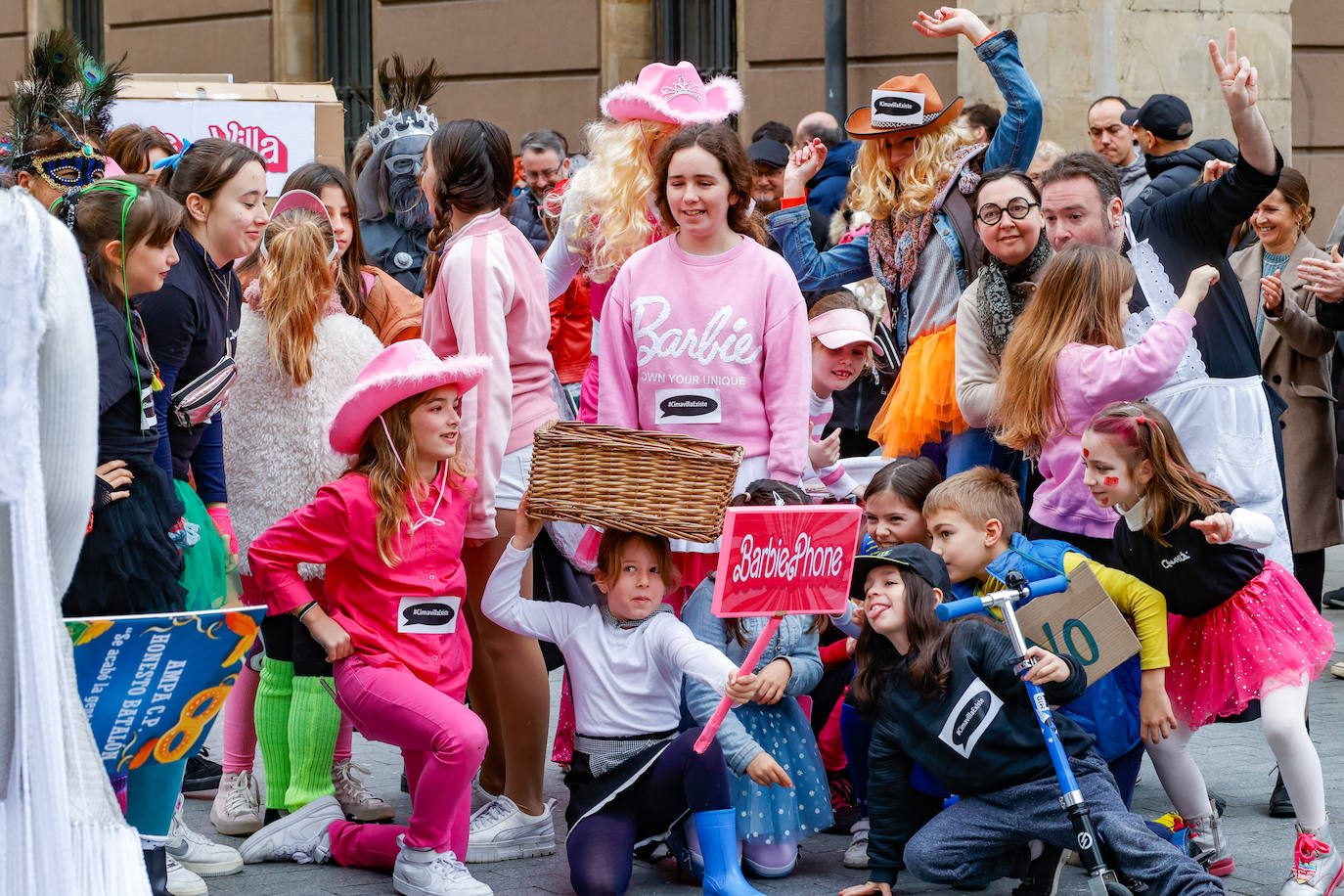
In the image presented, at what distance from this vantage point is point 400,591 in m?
4.27

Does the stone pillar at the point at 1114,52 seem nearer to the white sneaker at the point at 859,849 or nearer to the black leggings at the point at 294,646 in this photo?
the white sneaker at the point at 859,849

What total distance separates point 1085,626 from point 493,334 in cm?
177

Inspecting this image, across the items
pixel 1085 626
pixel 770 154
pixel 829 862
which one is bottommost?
pixel 829 862

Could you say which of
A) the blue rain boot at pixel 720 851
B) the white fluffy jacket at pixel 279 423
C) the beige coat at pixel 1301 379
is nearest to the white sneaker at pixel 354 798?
the white fluffy jacket at pixel 279 423

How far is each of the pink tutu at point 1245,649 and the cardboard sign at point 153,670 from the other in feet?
8.63

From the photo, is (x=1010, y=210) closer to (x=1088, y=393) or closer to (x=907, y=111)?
(x=907, y=111)

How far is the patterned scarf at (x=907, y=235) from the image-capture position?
5.36 meters

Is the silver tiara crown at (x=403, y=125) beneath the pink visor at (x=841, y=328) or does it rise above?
above

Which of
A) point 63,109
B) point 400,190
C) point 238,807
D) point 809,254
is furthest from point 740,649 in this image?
point 400,190

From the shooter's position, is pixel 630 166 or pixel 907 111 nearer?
pixel 630 166

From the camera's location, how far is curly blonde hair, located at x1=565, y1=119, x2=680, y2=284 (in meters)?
4.97

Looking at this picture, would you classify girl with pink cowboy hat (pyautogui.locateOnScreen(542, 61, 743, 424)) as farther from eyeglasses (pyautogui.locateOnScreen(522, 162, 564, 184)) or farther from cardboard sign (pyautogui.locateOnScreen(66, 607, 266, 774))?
eyeglasses (pyautogui.locateOnScreen(522, 162, 564, 184))

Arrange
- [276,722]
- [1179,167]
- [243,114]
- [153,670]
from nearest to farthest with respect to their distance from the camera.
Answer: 1. [153,670]
2. [276,722]
3. [1179,167]
4. [243,114]

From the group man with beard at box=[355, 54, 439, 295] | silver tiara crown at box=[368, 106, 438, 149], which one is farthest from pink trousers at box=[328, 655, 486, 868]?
silver tiara crown at box=[368, 106, 438, 149]
